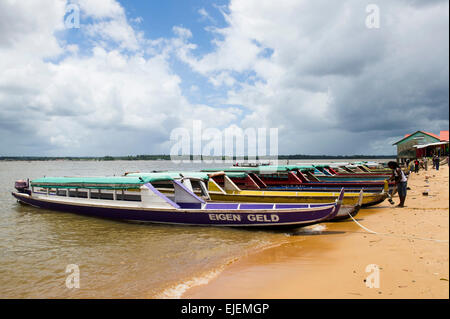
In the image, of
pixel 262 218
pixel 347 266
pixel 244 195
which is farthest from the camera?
pixel 244 195

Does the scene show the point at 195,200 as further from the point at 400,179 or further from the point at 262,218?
the point at 400,179

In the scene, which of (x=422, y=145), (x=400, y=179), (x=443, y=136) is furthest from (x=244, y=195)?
(x=443, y=136)

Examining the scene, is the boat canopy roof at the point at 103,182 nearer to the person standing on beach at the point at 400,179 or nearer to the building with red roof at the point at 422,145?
the person standing on beach at the point at 400,179

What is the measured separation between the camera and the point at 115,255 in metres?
9.24

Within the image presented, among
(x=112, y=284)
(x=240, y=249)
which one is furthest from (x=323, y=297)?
(x=112, y=284)

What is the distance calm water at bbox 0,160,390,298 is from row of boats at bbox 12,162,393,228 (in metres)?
0.60

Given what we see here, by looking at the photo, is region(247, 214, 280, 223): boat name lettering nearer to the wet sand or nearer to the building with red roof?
the wet sand

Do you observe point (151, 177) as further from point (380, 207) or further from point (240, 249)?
point (380, 207)

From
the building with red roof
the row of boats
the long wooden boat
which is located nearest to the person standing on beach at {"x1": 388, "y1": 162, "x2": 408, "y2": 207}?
the row of boats

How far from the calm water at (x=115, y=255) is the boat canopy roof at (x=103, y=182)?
75.1 inches

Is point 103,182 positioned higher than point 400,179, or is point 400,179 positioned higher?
point 400,179

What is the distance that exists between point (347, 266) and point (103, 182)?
11.8 meters

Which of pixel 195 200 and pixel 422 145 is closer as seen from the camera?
pixel 195 200

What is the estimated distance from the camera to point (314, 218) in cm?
1056
